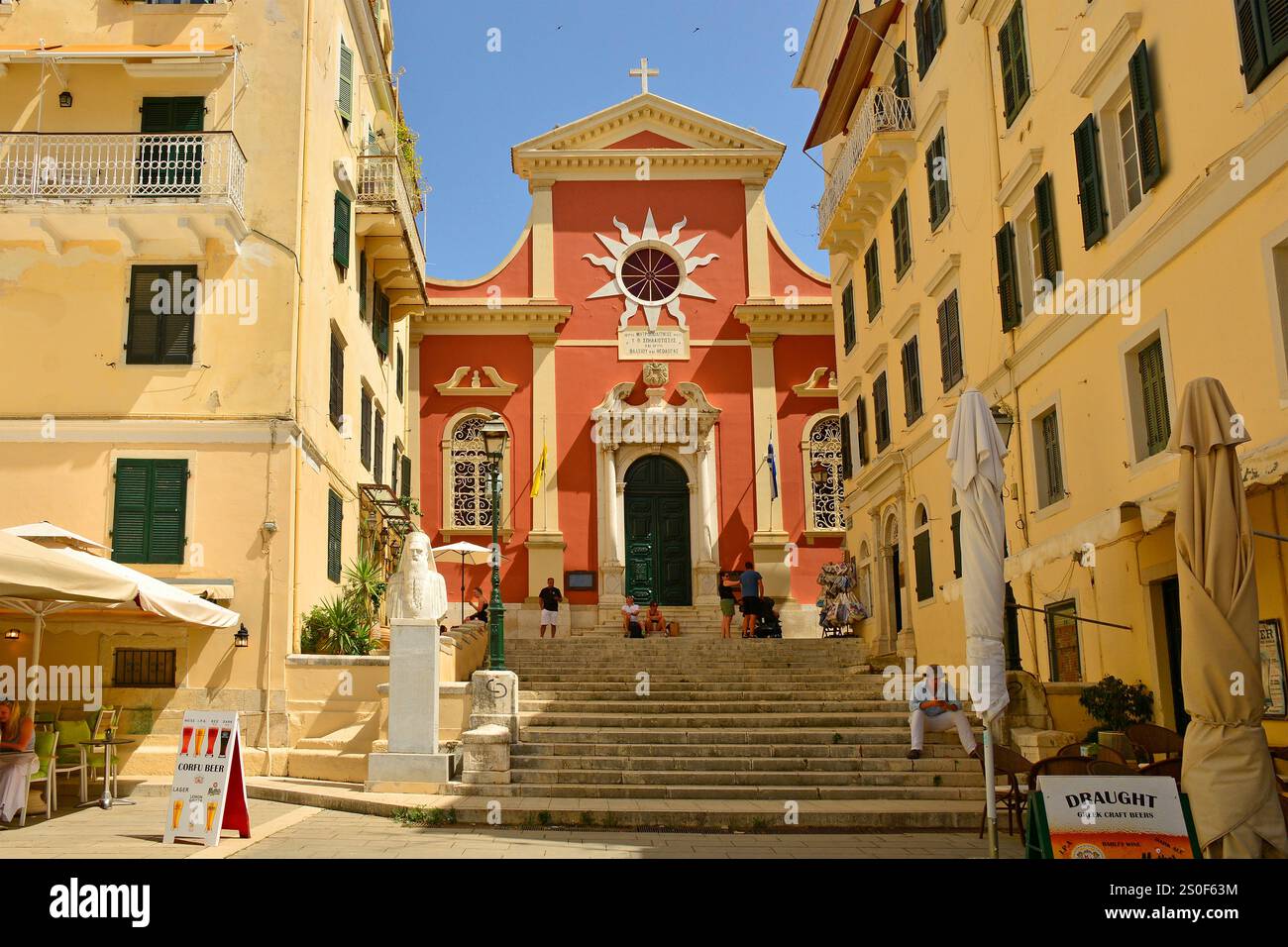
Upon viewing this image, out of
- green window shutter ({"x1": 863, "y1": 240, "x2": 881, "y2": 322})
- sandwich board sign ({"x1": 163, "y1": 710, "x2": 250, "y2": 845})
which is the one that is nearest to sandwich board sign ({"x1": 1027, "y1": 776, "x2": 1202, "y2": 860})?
sandwich board sign ({"x1": 163, "y1": 710, "x2": 250, "y2": 845})

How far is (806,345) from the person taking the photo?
1110 inches

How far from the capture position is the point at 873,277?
71.3ft

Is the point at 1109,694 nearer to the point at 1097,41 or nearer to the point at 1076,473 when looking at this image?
the point at 1076,473

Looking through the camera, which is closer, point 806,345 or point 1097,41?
point 1097,41

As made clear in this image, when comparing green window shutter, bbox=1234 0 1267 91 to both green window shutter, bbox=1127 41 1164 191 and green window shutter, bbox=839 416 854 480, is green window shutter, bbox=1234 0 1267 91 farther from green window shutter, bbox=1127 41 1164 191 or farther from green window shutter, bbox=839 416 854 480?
green window shutter, bbox=839 416 854 480

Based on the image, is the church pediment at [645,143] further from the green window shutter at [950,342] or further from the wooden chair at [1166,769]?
the wooden chair at [1166,769]

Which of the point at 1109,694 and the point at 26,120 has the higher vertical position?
the point at 26,120

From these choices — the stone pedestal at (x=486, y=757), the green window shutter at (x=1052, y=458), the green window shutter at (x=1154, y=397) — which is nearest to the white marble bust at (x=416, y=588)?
the stone pedestal at (x=486, y=757)

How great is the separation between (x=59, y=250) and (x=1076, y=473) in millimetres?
13502

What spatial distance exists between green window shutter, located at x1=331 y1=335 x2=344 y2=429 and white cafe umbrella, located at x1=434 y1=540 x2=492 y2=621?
4142 mm

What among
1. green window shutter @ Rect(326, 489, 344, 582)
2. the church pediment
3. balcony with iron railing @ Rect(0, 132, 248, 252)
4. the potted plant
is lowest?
the potted plant

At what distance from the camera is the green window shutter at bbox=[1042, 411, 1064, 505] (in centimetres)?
1391
